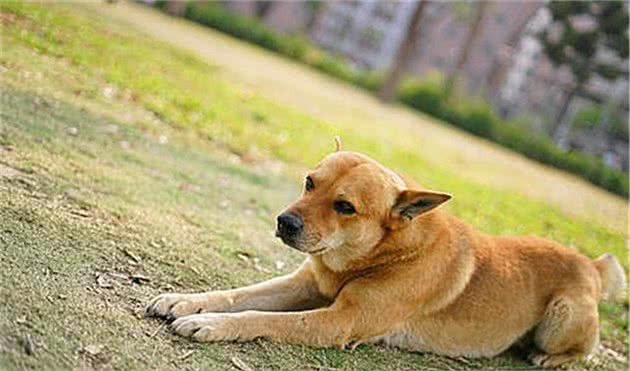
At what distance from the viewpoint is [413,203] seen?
380 centimetres

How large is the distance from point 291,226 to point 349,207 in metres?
0.34

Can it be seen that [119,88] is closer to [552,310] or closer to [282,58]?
[552,310]

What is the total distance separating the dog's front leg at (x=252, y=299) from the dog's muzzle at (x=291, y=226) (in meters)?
0.52

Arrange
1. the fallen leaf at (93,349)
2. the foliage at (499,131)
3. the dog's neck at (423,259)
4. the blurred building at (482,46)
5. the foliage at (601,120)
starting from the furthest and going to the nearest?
the blurred building at (482,46) → the foliage at (601,120) → the foliage at (499,131) → the dog's neck at (423,259) → the fallen leaf at (93,349)

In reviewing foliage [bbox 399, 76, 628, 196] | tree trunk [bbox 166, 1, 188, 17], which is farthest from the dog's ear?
tree trunk [bbox 166, 1, 188, 17]

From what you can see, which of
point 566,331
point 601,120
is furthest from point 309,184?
point 601,120

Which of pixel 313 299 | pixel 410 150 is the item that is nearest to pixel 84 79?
pixel 313 299

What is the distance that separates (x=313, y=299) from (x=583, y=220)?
970 cm

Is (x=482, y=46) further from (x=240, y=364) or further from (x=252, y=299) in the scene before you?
(x=240, y=364)

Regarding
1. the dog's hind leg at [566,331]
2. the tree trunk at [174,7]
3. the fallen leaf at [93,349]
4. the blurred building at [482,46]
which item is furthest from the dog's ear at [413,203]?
the tree trunk at [174,7]

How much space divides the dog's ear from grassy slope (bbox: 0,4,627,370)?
0.74 metres

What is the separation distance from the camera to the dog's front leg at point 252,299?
11.4 feet

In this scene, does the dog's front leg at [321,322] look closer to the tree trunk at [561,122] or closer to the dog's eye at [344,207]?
the dog's eye at [344,207]

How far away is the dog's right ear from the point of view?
3748mm
